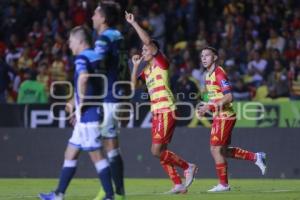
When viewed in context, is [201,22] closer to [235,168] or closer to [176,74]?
[176,74]

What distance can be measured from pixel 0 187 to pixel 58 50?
8521 mm

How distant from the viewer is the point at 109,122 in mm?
12766

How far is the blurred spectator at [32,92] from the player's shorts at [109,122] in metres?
9.57

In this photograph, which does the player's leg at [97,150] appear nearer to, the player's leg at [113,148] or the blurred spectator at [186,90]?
the player's leg at [113,148]

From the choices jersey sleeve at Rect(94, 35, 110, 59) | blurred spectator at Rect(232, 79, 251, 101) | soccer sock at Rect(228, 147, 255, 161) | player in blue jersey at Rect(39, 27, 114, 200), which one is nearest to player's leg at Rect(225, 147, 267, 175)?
soccer sock at Rect(228, 147, 255, 161)

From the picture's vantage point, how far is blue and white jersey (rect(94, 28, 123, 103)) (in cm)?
1259

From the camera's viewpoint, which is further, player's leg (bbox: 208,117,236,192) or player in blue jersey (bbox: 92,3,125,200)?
player's leg (bbox: 208,117,236,192)

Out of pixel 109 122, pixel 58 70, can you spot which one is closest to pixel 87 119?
pixel 109 122

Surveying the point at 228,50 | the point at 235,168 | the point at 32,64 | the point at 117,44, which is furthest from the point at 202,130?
the point at 117,44

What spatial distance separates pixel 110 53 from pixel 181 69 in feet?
37.1

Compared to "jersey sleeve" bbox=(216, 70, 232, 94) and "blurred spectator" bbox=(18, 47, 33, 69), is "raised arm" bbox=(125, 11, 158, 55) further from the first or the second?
"blurred spectator" bbox=(18, 47, 33, 69)

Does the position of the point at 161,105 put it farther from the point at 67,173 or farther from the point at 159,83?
the point at 67,173

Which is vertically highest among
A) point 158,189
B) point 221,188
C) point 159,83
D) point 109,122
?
point 159,83

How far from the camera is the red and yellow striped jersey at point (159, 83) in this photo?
50.2 feet
